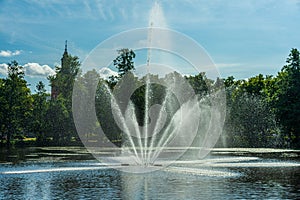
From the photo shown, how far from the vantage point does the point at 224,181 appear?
20.4 metres

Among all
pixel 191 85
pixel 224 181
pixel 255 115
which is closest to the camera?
pixel 224 181

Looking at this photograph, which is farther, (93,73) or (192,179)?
(93,73)

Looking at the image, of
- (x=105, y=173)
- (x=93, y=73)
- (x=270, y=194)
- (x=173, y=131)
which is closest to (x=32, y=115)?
(x=93, y=73)

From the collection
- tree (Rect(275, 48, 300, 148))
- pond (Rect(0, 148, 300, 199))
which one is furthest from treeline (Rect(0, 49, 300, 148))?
pond (Rect(0, 148, 300, 199))

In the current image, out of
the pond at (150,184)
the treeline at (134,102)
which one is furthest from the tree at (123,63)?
the pond at (150,184)

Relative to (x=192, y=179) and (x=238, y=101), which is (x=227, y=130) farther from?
(x=192, y=179)

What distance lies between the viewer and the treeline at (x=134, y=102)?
62750 millimetres

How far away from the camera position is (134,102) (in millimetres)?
75375

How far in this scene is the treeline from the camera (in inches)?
2470

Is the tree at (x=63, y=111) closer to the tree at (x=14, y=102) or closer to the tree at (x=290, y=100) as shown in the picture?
the tree at (x=14, y=102)

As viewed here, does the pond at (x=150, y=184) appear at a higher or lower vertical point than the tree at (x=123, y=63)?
lower

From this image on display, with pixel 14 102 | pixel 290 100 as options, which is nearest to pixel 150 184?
pixel 290 100

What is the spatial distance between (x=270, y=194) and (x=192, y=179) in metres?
5.27

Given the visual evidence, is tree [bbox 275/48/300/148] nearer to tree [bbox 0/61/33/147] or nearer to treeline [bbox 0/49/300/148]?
treeline [bbox 0/49/300/148]
